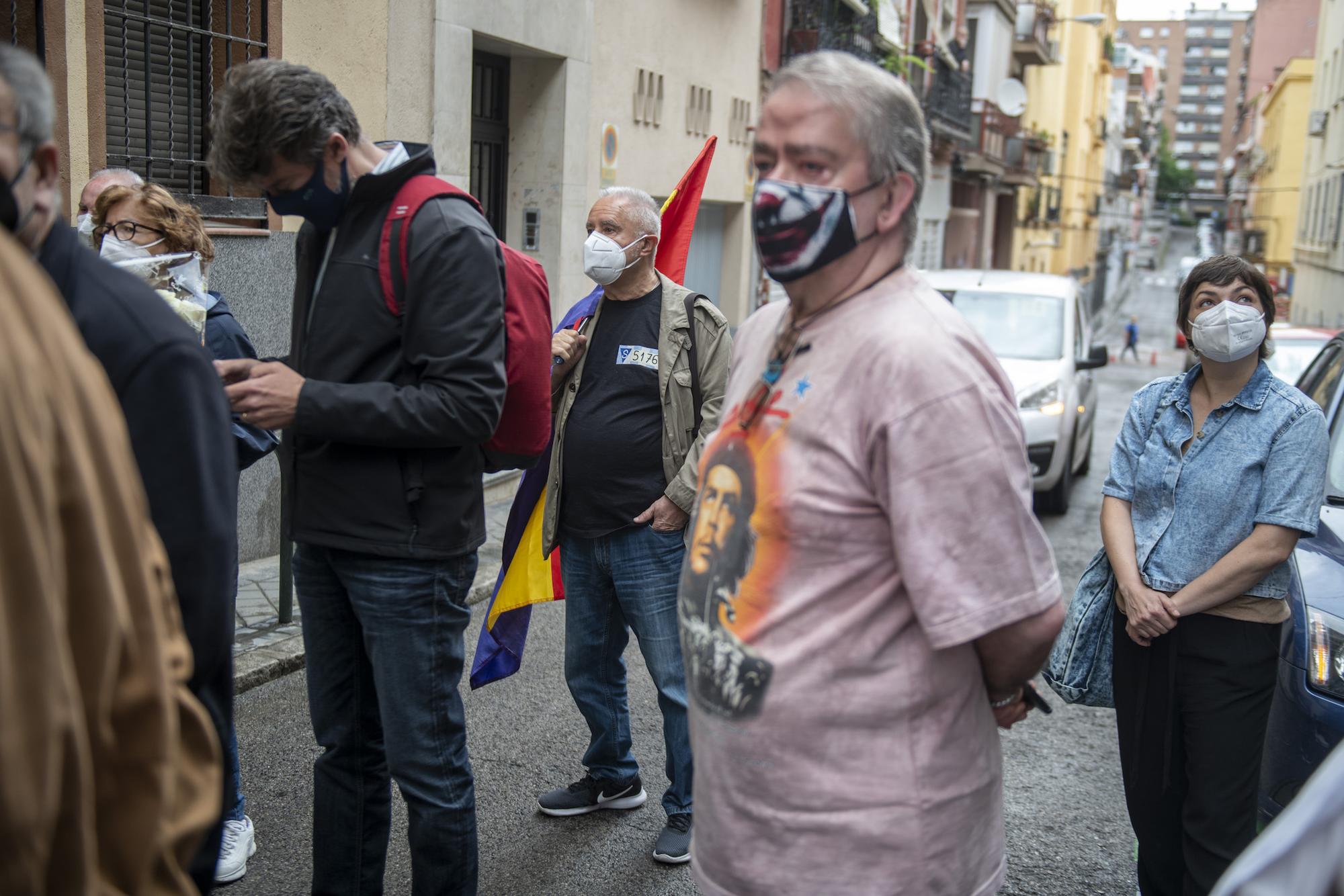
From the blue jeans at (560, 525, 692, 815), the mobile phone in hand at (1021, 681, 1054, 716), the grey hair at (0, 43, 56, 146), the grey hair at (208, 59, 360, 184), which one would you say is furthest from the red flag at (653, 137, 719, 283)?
the grey hair at (0, 43, 56, 146)

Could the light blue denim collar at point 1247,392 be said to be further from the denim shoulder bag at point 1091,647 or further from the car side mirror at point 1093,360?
the car side mirror at point 1093,360

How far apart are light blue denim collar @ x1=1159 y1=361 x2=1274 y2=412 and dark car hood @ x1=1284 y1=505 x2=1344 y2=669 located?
65cm

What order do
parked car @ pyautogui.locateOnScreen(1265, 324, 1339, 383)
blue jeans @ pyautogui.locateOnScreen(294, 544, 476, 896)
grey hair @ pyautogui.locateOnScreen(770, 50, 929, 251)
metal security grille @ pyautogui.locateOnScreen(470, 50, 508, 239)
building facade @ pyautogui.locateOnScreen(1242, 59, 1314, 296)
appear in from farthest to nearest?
building facade @ pyautogui.locateOnScreen(1242, 59, 1314, 296)
parked car @ pyautogui.locateOnScreen(1265, 324, 1339, 383)
metal security grille @ pyautogui.locateOnScreen(470, 50, 508, 239)
blue jeans @ pyautogui.locateOnScreen(294, 544, 476, 896)
grey hair @ pyautogui.locateOnScreen(770, 50, 929, 251)

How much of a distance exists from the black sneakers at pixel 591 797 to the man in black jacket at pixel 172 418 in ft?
7.58

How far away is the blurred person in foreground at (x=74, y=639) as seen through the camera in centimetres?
118

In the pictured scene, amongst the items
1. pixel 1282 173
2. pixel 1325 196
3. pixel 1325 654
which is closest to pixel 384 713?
pixel 1325 654

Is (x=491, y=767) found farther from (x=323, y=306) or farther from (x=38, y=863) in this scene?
(x=38, y=863)

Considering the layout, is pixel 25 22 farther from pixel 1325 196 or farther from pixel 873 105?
pixel 1325 196

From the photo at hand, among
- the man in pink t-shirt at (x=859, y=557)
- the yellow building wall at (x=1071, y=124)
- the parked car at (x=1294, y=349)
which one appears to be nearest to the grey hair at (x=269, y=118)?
the man in pink t-shirt at (x=859, y=557)

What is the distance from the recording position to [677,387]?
12.6 ft

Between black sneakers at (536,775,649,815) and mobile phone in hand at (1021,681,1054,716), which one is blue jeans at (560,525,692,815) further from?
mobile phone in hand at (1021,681,1054,716)

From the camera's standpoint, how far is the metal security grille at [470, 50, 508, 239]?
9.76m

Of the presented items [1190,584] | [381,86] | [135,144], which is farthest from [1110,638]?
[381,86]

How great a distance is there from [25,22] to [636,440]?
363cm
